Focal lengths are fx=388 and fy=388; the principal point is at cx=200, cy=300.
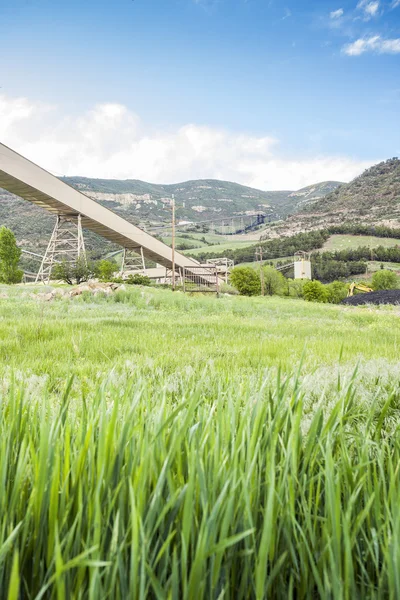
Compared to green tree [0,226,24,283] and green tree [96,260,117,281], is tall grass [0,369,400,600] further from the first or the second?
green tree [0,226,24,283]

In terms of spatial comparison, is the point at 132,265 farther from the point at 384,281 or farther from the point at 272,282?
the point at 384,281

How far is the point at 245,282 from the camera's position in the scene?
2991 cm

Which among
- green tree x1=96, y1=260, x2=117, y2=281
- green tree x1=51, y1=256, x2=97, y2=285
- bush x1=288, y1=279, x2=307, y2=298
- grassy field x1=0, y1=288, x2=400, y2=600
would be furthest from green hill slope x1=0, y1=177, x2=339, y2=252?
grassy field x1=0, y1=288, x2=400, y2=600

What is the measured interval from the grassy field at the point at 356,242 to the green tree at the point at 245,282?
136 ft

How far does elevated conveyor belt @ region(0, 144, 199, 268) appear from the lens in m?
18.0

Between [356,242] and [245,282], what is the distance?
45415 millimetres

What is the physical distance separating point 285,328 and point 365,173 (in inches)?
3980

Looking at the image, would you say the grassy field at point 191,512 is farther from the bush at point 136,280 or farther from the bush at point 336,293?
the bush at point 336,293

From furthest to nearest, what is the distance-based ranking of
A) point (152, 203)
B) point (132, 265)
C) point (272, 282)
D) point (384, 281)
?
point (152, 203), point (384, 281), point (272, 282), point (132, 265)

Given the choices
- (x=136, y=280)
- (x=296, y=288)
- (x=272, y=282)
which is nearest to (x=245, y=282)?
(x=272, y=282)

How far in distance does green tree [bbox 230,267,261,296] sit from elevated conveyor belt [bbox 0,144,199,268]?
19.8ft

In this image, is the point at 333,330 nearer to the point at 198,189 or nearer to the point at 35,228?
the point at 35,228

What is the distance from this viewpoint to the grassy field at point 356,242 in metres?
66.6

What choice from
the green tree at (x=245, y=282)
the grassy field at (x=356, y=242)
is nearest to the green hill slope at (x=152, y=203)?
the green tree at (x=245, y=282)
